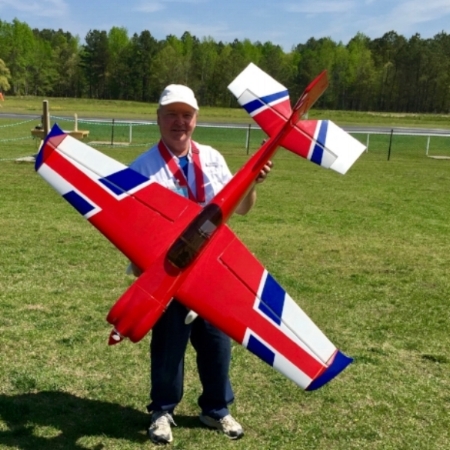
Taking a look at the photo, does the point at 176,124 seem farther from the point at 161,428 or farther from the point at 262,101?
the point at 161,428

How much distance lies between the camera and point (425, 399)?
4.30 metres

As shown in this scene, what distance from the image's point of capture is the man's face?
11.0 ft

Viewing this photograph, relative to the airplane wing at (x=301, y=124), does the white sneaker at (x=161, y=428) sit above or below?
below

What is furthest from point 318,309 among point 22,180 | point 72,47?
point 72,47

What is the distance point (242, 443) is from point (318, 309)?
8.61 feet

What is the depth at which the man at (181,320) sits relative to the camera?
134 inches

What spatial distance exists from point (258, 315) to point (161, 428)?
1177mm

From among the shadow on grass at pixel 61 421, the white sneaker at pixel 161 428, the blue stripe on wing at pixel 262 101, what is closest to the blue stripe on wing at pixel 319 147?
the blue stripe on wing at pixel 262 101

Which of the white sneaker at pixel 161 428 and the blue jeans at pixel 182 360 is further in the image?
the white sneaker at pixel 161 428

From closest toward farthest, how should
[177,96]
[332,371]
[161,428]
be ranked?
[332,371]
[177,96]
[161,428]

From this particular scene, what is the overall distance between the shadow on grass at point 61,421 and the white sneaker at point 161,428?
0.10 meters

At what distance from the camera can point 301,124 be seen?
4.09 meters

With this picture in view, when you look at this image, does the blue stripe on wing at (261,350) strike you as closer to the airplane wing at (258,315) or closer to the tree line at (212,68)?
the airplane wing at (258,315)

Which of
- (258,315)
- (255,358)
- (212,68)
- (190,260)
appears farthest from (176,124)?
(212,68)
